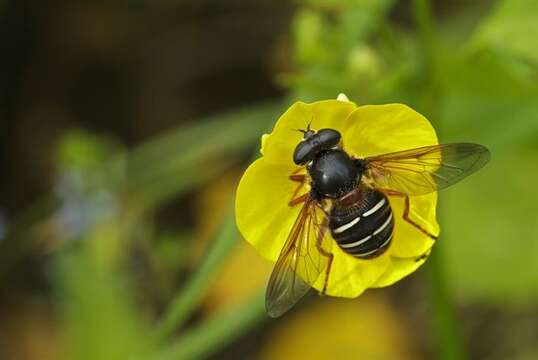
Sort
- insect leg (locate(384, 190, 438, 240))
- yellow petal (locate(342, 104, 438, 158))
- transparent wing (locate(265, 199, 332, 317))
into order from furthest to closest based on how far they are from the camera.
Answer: insect leg (locate(384, 190, 438, 240))
transparent wing (locate(265, 199, 332, 317))
yellow petal (locate(342, 104, 438, 158))

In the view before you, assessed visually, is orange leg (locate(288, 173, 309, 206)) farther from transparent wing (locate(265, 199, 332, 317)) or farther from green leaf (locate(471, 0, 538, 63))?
green leaf (locate(471, 0, 538, 63))

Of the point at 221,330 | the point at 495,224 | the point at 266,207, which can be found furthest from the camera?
the point at 495,224

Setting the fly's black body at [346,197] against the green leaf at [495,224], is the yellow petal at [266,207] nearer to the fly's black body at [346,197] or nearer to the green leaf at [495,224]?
the fly's black body at [346,197]

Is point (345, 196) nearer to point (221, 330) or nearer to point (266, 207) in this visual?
point (266, 207)

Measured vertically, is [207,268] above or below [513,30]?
below

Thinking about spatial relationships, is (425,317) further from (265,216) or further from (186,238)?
(265,216)

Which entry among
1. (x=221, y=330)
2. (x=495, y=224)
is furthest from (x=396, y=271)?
(x=495, y=224)

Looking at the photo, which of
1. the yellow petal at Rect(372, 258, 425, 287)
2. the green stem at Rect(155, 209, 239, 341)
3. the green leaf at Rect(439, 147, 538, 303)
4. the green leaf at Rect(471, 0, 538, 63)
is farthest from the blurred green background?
the yellow petal at Rect(372, 258, 425, 287)
